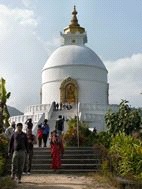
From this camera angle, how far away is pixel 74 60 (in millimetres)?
48812

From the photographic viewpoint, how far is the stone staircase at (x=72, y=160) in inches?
663

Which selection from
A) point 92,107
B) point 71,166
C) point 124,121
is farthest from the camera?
point 92,107

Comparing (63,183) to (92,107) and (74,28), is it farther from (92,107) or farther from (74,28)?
(74,28)

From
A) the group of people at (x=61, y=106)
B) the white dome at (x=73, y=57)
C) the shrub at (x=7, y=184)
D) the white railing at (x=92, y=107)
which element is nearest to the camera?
the shrub at (x=7, y=184)

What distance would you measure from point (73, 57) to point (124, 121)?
82.8ft

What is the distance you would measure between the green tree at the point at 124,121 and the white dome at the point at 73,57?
77.7 ft

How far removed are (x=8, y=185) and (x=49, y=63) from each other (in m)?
39.1

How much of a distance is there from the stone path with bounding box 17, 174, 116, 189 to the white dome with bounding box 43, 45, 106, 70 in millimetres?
33949

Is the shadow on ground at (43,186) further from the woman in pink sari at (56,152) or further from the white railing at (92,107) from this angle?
the white railing at (92,107)

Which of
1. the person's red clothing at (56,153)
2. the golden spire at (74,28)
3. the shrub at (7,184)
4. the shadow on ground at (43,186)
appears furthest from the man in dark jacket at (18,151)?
the golden spire at (74,28)

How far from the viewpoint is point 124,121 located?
80.8 feet

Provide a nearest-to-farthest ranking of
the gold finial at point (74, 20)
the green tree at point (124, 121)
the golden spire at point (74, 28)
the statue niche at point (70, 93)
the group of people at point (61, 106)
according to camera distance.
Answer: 1. the green tree at point (124, 121)
2. the group of people at point (61, 106)
3. the statue niche at point (70, 93)
4. the golden spire at point (74, 28)
5. the gold finial at point (74, 20)

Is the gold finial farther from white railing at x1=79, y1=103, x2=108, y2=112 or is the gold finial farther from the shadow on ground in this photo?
the shadow on ground

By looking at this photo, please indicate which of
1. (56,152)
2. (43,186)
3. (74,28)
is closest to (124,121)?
(56,152)
